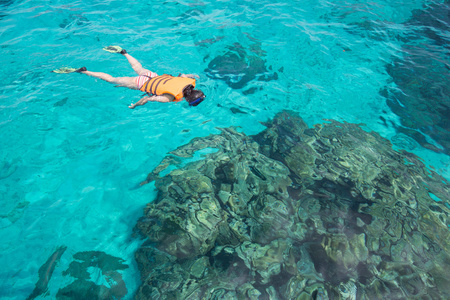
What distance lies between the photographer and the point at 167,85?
18.9ft

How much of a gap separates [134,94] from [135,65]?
0.97m

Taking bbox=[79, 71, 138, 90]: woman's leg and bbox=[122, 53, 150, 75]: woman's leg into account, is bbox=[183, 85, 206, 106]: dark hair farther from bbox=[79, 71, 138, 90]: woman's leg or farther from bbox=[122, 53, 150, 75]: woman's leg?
bbox=[122, 53, 150, 75]: woman's leg

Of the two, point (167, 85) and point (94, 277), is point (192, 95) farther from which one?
point (94, 277)

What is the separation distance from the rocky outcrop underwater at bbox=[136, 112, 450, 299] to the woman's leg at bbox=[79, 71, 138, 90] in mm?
2157

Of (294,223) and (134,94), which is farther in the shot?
(134,94)

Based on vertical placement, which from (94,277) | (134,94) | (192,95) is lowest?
(94,277)

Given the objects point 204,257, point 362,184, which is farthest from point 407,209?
point 204,257

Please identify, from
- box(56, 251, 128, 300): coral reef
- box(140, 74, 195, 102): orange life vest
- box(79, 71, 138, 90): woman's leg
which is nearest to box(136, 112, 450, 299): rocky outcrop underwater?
box(56, 251, 128, 300): coral reef

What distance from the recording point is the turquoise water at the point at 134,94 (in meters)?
4.41

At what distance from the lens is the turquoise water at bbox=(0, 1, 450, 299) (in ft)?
14.5

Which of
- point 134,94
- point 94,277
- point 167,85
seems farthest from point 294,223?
point 134,94

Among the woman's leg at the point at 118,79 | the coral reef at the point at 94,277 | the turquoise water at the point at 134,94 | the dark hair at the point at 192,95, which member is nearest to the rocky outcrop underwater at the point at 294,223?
the coral reef at the point at 94,277

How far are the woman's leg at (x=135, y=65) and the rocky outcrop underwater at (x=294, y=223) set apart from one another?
252 cm

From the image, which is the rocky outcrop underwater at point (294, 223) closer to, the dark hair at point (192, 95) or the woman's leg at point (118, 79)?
the dark hair at point (192, 95)
